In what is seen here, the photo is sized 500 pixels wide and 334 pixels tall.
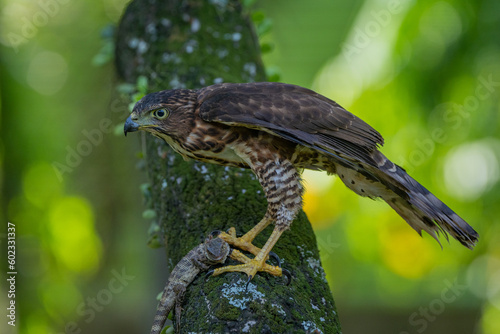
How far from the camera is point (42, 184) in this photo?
637cm

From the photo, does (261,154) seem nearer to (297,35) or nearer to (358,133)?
(358,133)

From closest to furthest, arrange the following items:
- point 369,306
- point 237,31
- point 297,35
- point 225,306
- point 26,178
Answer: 1. point 225,306
2. point 237,31
3. point 26,178
4. point 297,35
5. point 369,306

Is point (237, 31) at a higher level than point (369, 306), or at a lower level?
lower

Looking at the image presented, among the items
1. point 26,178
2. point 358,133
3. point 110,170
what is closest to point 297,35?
point 110,170

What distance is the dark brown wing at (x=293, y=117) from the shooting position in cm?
288

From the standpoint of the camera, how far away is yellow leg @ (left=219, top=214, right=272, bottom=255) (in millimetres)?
2879

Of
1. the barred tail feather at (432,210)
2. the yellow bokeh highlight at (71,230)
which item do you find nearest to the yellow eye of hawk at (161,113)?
the barred tail feather at (432,210)

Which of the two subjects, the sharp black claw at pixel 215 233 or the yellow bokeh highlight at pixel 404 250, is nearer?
the sharp black claw at pixel 215 233

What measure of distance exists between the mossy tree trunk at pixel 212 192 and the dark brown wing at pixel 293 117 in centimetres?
59

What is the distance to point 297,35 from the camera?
7.41 metres

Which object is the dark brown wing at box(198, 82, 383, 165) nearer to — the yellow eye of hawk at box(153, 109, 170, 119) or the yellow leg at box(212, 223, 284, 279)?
the yellow eye of hawk at box(153, 109, 170, 119)

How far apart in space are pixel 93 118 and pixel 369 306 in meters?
5.35

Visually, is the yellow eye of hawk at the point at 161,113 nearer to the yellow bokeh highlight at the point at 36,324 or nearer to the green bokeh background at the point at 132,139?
the green bokeh background at the point at 132,139

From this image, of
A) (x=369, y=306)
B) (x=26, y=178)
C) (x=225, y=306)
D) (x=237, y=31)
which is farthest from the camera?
(x=369, y=306)
